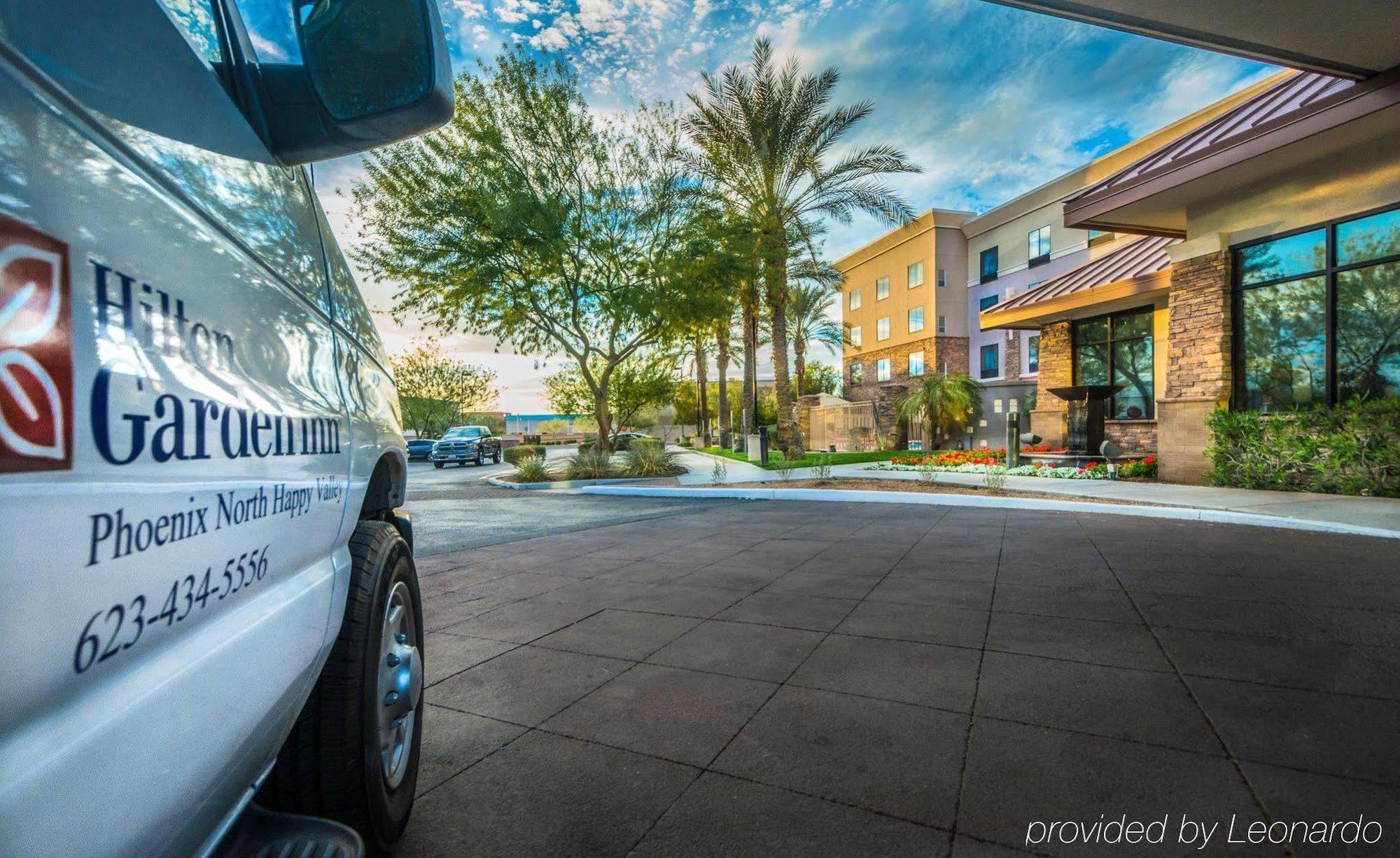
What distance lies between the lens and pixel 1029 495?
35.5 feet

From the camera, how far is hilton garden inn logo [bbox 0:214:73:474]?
70cm

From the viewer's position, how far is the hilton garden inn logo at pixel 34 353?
704 millimetres

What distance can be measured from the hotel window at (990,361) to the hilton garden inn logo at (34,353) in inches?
1315

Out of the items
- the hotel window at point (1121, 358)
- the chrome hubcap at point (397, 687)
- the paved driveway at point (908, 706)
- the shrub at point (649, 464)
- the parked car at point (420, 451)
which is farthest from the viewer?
the parked car at point (420, 451)

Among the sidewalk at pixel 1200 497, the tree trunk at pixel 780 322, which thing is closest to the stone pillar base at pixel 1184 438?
the sidewalk at pixel 1200 497

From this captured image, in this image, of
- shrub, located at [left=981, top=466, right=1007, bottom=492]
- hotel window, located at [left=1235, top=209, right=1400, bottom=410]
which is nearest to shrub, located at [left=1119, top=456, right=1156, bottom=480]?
hotel window, located at [left=1235, top=209, right=1400, bottom=410]

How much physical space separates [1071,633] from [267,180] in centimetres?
449

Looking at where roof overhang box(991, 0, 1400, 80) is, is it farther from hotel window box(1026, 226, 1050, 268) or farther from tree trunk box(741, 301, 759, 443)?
hotel window box(1026, 226, 1050, 268)

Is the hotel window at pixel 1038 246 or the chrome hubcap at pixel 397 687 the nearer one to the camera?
the chrome hubcap at pixel 397 687

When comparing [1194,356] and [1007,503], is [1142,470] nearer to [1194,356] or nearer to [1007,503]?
[1194,356]

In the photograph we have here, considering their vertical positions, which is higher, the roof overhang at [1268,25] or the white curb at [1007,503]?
the roof overhang at [1268,25]

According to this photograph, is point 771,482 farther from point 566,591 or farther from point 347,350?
point 347,350

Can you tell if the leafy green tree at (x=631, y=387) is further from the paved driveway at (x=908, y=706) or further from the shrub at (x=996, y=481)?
the paved driveway at (x=908, y=706)

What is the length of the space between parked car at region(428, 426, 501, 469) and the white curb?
53.0 ft
